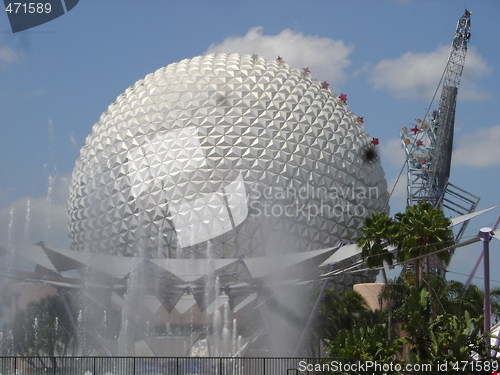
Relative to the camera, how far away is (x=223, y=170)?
44.5 meters

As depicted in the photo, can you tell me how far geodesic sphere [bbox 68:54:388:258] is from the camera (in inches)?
1720

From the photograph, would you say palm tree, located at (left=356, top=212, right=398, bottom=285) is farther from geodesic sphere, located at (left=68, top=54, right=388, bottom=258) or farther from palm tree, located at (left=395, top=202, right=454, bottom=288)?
geodesic sphere, located at (left=68, top=54, right=388, bottom=258)

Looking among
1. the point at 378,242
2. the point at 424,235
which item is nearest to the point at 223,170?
the point at 378,242

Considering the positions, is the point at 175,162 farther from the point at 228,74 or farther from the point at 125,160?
the point at 228,74

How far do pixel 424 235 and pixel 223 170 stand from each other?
15.6 m

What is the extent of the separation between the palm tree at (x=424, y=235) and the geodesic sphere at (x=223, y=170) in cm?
1149

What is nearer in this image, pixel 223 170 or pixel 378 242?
pixel 378 242

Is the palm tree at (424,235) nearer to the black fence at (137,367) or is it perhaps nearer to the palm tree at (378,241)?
the palm tree at (378,241)

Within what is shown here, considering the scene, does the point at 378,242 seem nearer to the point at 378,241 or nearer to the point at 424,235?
the point at 378,241

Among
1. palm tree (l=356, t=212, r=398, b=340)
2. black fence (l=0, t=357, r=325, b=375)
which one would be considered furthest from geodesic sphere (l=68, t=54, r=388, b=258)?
black fence (l=0, t=357, r=325, b=375)

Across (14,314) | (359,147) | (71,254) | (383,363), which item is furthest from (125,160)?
(383,363)

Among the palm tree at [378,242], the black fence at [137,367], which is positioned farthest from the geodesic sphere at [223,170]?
the black fence at [137,367]

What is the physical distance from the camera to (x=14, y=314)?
40.1 meters

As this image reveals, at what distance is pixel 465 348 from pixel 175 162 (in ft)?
82.6
